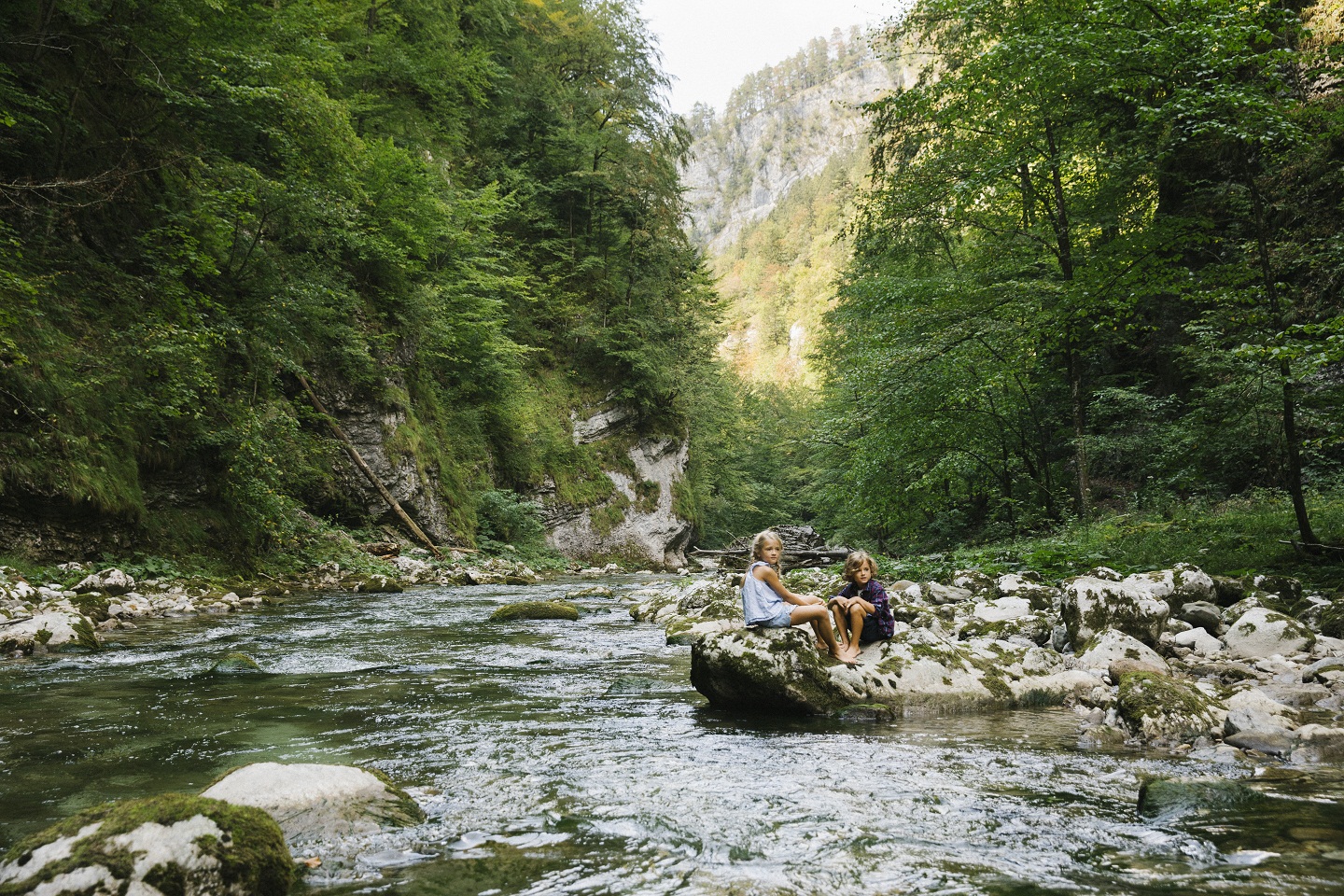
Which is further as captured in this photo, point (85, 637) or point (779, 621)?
point (85, 637)

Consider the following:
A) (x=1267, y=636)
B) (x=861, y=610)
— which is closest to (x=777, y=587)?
(x=861, y=610)

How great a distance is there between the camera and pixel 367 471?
18.0m

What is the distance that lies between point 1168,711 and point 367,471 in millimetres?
17288

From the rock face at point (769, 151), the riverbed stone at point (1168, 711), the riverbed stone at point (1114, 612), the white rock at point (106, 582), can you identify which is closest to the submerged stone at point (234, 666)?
the white rock at point (106, 582)

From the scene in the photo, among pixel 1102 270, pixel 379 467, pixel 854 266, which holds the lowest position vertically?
pixel 379 467

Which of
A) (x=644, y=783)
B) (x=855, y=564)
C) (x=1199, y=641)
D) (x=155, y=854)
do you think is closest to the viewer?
(x=155, y=854)

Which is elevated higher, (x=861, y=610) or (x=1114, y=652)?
(x=861, y=610)

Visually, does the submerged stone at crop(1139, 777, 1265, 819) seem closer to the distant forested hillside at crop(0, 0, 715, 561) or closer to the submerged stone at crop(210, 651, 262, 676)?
the submerged stone at crop(210, 651, 262, 676)

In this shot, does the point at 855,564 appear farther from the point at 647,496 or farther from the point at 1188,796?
the point at 647,496

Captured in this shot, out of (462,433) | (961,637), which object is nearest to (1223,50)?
(961,637)

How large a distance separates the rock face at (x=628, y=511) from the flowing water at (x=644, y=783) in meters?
21.2

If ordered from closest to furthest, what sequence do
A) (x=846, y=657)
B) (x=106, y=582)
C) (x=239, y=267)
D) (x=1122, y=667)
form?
(x=1122, y=667) < (x=846, y=657) < (x=106, y=582) < (x=239, y=267)

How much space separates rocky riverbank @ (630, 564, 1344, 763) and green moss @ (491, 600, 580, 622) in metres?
5.43

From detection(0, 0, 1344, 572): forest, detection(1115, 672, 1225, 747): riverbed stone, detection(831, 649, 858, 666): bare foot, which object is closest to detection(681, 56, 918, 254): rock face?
detection(0, 0, 1344, 572): forest
